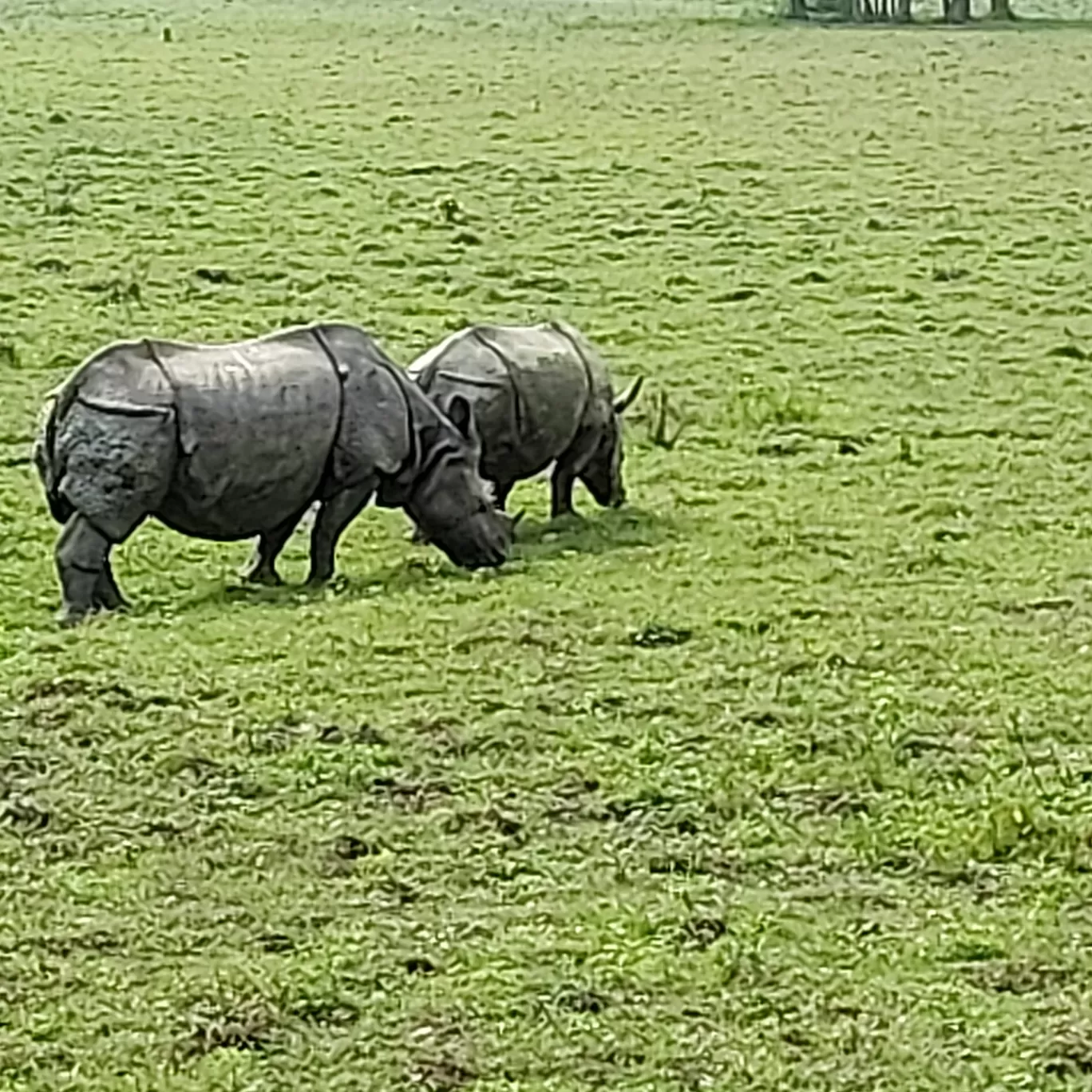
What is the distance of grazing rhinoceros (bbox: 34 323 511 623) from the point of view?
1018 cm

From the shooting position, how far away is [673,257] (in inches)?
832

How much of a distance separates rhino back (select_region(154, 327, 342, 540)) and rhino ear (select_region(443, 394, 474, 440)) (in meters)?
0.85

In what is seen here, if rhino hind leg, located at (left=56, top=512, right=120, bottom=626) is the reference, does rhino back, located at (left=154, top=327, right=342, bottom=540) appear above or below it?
above

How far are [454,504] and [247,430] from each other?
1194 mm

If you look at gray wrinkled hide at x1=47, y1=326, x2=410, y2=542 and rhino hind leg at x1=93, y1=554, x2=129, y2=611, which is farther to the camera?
rhino hind leg at x1=93, y1=554, x2=129, y2=611

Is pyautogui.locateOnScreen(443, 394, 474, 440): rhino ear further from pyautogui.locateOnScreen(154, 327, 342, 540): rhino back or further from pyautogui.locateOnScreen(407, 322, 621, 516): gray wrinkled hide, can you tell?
pyautogui.locateOnScreen(154, 327, 342, 540): rhino back

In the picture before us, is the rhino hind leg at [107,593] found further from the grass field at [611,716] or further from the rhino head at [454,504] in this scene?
the rhino head at [454,504]

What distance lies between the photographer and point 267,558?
1116 centimetres

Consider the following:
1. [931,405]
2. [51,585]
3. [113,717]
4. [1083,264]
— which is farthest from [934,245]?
[113,717]

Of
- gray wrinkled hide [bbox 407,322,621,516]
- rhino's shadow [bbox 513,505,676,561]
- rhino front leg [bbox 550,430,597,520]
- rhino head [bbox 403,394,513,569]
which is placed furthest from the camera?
rhino front leg [bbox 550,430,597,520]

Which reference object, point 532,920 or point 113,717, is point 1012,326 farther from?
point 532,920

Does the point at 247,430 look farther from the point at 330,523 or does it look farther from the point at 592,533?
the point at 592,533

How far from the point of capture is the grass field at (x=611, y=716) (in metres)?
Result: 6.16

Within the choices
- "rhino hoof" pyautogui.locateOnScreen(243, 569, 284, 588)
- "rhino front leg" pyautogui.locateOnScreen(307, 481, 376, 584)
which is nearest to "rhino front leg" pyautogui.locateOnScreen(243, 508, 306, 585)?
"rhino hoof" pyautogui.locateOnScreen(243, 569, 284, 588)
